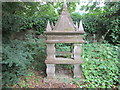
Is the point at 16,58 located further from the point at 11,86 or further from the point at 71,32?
the point at 71,32

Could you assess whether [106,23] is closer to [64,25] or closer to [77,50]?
[77,50]

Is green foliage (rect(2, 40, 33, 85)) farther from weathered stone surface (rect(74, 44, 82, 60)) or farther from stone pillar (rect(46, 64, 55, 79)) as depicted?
weathered stone surface (rect(74, 44, 82, 60))

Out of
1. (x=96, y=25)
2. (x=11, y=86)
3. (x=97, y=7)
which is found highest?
(x=97, y=7)

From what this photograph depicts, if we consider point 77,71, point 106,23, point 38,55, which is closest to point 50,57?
point 77,71

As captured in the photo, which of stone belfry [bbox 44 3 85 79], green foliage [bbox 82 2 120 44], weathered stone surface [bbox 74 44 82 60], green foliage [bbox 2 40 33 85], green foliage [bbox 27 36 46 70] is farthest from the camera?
green foliage [bbox 82 2 120 44]

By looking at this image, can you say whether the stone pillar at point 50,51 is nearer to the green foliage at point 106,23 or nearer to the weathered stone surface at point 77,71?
the weathered stone surface at point 77,71

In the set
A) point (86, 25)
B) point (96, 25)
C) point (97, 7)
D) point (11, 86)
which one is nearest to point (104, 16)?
point (96, 25)

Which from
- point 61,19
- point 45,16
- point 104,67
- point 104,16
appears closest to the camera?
point 61,19

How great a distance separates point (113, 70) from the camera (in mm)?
2240

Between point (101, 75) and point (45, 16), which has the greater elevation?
point (45, 16)

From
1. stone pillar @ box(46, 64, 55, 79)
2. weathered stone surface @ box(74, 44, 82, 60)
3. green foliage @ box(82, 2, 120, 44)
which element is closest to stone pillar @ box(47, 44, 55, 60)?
stone pillar @ box(46, 64, 55, 79)

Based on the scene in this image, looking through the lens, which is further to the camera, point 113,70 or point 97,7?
point 97,7

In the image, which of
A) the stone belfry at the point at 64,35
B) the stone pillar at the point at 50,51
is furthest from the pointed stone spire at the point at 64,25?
the stone pillar at the point at 50,51

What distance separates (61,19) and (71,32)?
39 centimetres
